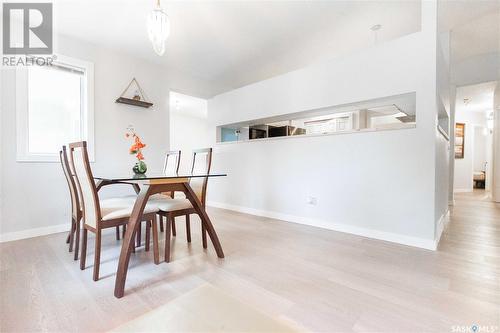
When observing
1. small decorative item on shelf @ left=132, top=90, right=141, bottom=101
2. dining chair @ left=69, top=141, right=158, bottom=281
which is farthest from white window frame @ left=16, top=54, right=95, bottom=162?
dining chair @ left=69, top=141, right=158, bottom=281

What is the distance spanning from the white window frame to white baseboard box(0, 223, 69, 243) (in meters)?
0.86

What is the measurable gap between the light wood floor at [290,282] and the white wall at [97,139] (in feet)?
1.29

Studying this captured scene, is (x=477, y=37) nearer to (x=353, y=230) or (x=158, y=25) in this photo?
(x=353, y=230)

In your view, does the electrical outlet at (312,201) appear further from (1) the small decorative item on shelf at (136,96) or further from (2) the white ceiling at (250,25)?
(1) the small decorative item on shelf at (136,96)

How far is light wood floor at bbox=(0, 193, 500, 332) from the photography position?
1263mm

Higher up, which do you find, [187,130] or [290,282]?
[187,130]

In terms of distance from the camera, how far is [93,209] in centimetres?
171

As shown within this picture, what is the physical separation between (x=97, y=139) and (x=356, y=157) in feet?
11.9

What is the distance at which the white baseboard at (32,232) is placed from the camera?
2.61 m

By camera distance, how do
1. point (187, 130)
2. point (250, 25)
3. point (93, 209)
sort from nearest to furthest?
1. point (93, 209)
2. point (250, 25)
3. point (187, 130)

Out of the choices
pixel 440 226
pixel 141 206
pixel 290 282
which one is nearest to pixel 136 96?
pixel 141 206

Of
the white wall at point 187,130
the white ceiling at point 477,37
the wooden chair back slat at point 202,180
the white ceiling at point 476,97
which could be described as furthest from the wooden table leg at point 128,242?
the white ceiling at point 476,97

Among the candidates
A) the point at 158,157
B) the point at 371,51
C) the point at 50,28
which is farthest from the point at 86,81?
the point at 371,51

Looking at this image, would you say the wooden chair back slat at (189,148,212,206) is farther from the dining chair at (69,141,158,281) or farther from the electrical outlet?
the electrical outlet
